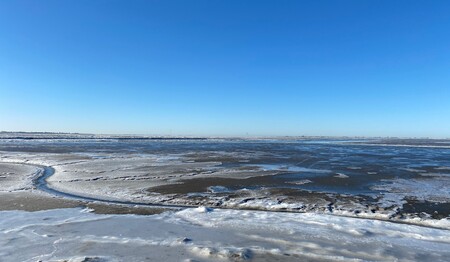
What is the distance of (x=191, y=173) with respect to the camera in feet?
59.9

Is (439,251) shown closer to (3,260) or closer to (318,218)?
(318,218)

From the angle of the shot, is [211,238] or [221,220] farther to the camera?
[221,220]

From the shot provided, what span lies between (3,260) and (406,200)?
1190 cm

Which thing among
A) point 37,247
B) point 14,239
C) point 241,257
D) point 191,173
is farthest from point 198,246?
point 191,173

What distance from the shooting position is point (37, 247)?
6.15 metres

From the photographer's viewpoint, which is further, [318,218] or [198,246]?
[318,218]

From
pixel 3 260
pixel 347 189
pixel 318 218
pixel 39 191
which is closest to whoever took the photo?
pixel 3 260

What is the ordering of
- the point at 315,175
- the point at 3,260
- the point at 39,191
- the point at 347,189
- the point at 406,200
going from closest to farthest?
the point at 3,260, the point at 406,200, the point at 39,191, the point at 347,189, the point at 315,175

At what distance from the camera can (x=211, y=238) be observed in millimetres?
6934

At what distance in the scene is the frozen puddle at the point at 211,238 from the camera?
587 centimetres

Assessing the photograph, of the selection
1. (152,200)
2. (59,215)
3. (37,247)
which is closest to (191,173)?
(152,200)

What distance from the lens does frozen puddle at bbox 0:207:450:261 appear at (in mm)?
5867

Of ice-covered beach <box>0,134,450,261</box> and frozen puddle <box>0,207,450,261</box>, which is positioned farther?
ice-covered beach <box>0,134,450,261</box>

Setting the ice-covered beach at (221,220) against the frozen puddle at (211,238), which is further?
the ice-covered beach at (221,220)
